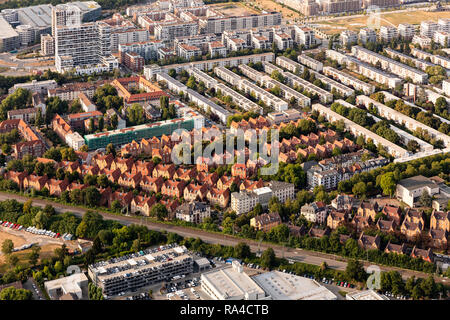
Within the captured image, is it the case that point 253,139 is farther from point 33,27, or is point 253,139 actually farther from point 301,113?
point 33,27

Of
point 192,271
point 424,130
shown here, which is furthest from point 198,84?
point 192,271

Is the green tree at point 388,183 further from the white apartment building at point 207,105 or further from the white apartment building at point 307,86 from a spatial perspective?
the white apartment building at point 307,86

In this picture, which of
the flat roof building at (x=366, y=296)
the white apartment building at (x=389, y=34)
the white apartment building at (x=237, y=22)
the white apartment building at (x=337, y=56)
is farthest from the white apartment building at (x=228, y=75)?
the flat roof building at (x=366, y=296)

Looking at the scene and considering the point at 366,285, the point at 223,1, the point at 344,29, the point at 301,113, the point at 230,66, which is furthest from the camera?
the point at 223,1

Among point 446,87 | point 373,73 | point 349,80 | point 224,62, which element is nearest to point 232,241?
point 349,80

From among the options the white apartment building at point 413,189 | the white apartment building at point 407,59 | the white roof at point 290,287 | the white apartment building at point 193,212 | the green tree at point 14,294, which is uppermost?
the white apartment building at point 407,59

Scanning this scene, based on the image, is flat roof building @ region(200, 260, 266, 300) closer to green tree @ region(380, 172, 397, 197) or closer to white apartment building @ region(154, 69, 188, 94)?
green tree @ region(380, 172, 397, 197)
